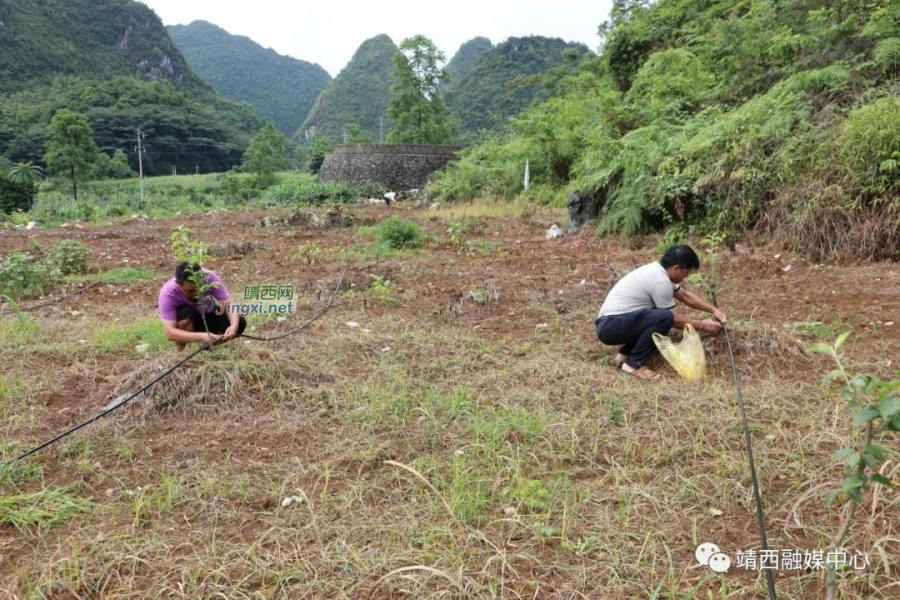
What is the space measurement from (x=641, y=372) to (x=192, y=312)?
2495mm

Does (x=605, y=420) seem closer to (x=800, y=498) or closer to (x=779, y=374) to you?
(x=800, y=498)

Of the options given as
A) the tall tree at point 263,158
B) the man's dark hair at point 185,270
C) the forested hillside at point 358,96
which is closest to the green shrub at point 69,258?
the man's dark hair at point 185,270

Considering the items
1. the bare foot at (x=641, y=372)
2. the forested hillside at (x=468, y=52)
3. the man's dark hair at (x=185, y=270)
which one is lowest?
the bare foot at (x=641, y=372)

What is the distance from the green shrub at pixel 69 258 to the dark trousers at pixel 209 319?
414 centimetres

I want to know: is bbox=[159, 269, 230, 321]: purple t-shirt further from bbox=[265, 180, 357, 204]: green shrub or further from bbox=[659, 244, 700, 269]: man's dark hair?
bbox=[265, 180, 357, 204]: green shrub

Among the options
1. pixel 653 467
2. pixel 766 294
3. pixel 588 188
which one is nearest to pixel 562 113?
pixel 588 188

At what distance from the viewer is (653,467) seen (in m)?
2.04

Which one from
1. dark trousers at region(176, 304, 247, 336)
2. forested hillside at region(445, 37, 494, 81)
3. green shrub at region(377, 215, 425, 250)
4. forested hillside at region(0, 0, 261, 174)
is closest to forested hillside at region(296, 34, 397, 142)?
forested hillside at region(0, 0, 261, 174)

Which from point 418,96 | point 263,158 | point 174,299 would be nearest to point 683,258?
point 174,299

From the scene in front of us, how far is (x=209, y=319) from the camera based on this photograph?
3.20 m

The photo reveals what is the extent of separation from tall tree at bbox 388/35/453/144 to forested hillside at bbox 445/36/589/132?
9379 millimetres

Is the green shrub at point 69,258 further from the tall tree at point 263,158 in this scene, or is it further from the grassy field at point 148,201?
the tall tree at point 263,158

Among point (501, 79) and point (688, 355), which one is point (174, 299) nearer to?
point (688, 355)

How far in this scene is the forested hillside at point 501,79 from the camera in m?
33.0
